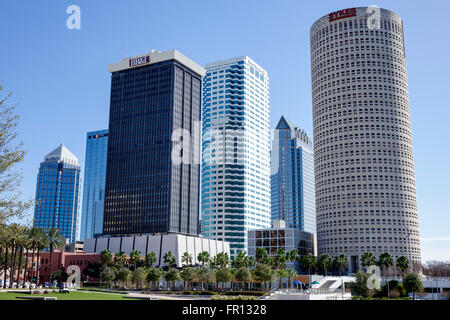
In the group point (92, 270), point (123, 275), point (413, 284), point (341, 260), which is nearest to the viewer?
point (413, 284)

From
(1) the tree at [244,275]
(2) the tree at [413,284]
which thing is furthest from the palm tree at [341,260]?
(1) the tree at [244,275]

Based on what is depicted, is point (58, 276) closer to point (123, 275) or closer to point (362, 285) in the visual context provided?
point (123, 275)

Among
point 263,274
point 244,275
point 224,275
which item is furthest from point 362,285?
point 224,275

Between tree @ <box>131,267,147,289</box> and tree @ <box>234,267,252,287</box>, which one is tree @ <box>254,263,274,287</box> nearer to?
tree @ <box>234,267,252,287</box>

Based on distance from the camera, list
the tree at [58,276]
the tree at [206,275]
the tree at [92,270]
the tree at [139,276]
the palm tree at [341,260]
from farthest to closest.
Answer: the palm tree at [341,260] → the tree at [92,270] → the tree at [58,276] → the tree at [139,276] → the tree at [206,275]

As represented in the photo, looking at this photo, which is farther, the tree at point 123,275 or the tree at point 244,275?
the tree at point 123,275

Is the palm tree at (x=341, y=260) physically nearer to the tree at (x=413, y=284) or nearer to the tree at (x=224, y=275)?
the tree at (x=413, y=284)

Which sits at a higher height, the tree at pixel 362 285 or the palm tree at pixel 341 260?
the palm tree at pixel 341 260

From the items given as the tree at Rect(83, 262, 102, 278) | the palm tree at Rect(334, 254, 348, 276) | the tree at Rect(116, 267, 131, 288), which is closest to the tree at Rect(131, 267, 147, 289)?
the tree at Rect(116, 267, 131, 288)
